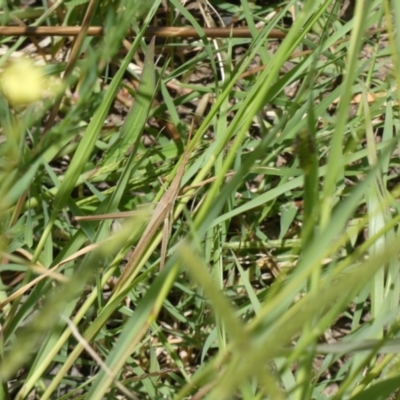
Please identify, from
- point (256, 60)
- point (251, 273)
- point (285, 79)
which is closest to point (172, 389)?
point (251, 273)

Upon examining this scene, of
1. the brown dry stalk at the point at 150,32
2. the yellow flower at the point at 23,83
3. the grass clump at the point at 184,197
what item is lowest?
the grass clump at the point at 184,197

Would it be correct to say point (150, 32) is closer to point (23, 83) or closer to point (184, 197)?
point (184, 197)

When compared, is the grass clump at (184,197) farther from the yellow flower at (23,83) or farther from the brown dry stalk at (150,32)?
the yellow flower at (23,83)

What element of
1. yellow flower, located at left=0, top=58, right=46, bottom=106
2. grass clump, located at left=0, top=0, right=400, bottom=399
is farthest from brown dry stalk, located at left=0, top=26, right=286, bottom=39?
yellow flower, located at left=0, top=58, right=46, bottom=106

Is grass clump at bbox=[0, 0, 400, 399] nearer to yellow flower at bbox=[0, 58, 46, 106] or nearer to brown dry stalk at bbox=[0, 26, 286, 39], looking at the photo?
brown dry stalk at bbox=[0, 26, 286, 39]

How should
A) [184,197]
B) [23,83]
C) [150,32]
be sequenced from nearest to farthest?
[23,83], [184,197], [150,32]

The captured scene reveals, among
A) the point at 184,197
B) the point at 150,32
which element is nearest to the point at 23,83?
the point at 184,197

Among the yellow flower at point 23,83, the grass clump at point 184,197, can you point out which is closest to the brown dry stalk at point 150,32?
the grass clump at point 184,197

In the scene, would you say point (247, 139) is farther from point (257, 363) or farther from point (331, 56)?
point (257, 363)
